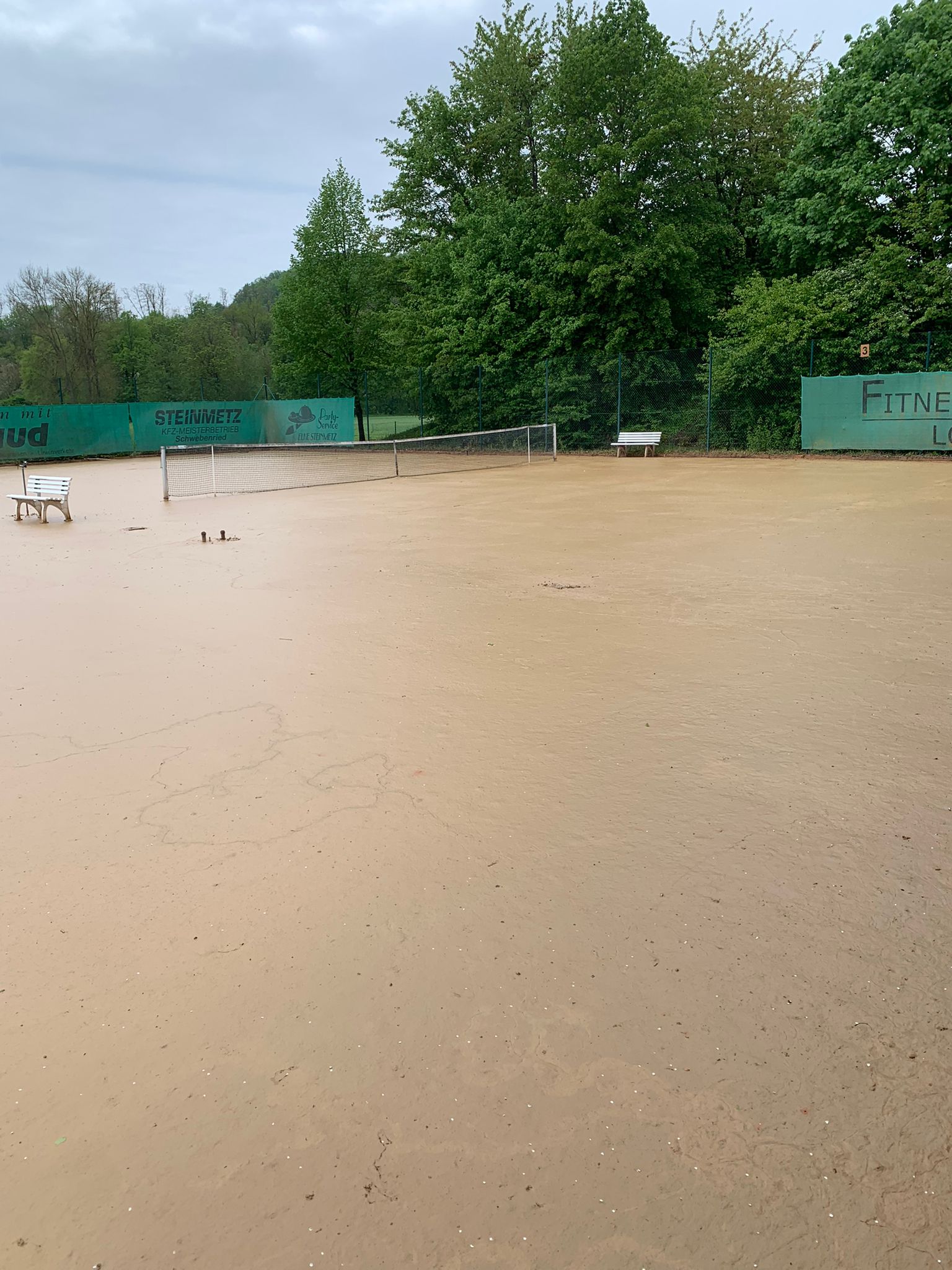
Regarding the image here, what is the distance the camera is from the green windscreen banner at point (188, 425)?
2917 centimetres

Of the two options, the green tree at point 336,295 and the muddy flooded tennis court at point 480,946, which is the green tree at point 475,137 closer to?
the green tree at point 336,295

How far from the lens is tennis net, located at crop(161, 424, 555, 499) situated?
2016 centimetres

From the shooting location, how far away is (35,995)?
265 cm

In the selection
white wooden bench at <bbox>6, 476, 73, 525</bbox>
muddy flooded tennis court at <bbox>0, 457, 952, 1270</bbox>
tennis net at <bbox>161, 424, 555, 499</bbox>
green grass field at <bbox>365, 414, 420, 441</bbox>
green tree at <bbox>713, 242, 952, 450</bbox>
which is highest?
green tree at <bbox>713, 242, 952, 450</bbox>

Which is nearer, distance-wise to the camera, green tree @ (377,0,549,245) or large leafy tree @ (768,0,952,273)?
large leafy tree @ (768,0,952,273)

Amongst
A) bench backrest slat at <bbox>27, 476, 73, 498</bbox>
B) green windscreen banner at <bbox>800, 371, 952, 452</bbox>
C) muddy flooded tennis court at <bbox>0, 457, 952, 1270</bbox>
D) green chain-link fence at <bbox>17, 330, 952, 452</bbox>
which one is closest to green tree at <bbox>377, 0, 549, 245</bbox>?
green chain-link fence at <bbox>17, 330, 952, 452</bbox>

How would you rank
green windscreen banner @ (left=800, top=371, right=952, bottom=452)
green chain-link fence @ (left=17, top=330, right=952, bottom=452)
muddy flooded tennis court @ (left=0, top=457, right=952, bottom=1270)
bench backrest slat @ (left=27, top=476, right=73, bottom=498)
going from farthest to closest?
green chain-link fence @ (left=17, top=330, right=952, bottom=452)
green windscreen banner @ (left=800, top=371, right=952, bottom=452)
bench backrest slat @ (left=27, top=476, right=73, bottom=498)
muddy flooded tennis court @ (left=0, top=457, right=952, bottom=1270)

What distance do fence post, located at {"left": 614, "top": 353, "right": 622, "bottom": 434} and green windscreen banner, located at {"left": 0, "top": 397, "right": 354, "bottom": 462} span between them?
Result: 9426 mm

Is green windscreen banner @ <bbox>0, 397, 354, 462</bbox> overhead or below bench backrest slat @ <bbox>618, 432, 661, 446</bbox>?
overhead

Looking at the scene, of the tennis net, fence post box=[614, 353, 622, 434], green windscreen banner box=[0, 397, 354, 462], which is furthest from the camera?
green windscreen banner box=[0, 397, 354, 462]

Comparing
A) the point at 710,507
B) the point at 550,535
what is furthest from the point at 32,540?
the point at 710,507

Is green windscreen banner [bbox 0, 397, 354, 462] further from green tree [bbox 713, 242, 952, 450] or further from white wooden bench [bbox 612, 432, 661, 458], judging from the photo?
green tree [bbox 713, 242, 952, 450]

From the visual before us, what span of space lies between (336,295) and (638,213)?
12.9 metres

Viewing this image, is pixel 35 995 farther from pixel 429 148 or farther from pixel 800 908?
pixel 429 148
